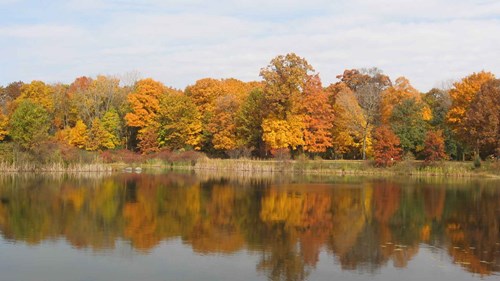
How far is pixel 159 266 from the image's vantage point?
12.8 meters

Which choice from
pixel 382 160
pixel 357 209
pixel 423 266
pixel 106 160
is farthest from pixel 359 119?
pixel 423 266

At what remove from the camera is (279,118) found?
4994 centimetres

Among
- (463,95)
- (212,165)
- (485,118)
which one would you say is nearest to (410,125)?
(463,95)

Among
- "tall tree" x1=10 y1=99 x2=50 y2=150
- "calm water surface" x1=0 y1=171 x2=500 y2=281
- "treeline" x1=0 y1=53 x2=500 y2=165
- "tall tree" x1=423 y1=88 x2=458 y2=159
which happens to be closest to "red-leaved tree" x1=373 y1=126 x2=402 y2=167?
"treeline" x1=0 y1=53 x2=500 y2=165

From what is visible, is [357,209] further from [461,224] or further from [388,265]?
[388,265]

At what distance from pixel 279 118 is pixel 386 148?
1038 cm

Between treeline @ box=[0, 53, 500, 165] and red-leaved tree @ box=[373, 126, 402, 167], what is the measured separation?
87 millimetres

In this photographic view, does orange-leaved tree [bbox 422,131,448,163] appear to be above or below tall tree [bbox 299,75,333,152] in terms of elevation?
below

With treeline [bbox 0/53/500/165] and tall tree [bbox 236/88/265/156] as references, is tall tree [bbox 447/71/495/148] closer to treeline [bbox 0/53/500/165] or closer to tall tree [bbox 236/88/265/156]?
treeline [bbox 0/53/500/165]

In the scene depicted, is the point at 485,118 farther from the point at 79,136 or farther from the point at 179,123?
the point at 79,136

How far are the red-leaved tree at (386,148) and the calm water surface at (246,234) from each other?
1359 centimetres

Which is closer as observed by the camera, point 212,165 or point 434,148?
point 434,148

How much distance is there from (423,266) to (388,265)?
0.83 metres

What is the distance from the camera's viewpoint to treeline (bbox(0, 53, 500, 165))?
1729 inches
